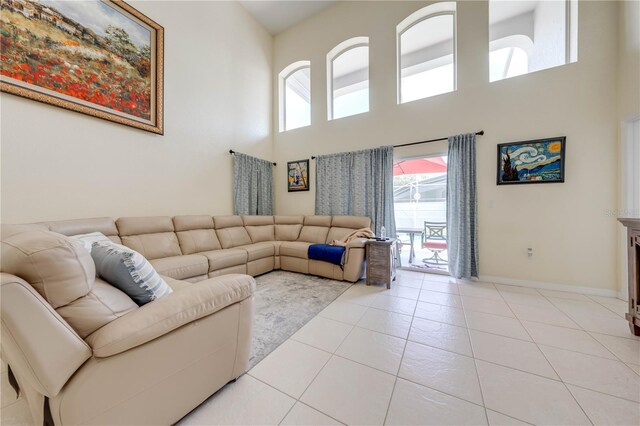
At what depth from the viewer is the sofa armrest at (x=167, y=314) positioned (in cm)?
84

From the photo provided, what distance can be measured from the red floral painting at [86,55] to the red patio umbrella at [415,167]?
3767mm

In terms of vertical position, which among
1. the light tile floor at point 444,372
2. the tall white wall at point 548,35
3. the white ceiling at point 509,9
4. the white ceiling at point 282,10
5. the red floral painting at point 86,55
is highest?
the white ceiling at point 282,10

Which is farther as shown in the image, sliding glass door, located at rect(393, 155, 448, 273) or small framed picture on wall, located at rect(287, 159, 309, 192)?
small framed picture on wall, located at rect(287, 159, 309, 192)

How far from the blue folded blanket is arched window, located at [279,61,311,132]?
2975 mm

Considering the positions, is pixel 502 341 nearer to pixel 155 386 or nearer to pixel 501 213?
pixel 501 213

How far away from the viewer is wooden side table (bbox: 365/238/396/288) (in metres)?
2.89

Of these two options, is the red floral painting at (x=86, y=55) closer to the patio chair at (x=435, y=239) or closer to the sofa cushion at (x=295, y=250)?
the sofa cushion at (x=295, y=250)

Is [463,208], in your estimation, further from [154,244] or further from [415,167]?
[154,244]

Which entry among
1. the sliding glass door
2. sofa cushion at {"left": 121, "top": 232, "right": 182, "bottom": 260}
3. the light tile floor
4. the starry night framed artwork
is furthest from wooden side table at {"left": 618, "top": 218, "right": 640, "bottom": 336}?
sofa cushion at {"left": 121, "top": 232, "right": 182, "bottom": 260}

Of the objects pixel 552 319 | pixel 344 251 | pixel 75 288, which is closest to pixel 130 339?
pixel 75 288

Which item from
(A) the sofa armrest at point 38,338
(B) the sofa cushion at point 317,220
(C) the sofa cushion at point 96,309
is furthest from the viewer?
(B) the sofa cushion at point 317,220

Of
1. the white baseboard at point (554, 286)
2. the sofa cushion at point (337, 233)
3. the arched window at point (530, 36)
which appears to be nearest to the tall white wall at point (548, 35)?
the arched window at point (530, 36)

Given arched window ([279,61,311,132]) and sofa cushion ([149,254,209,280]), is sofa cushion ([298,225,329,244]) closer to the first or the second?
sofa cushion ([149,254,209,280])

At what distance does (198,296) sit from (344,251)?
7.49 feet
